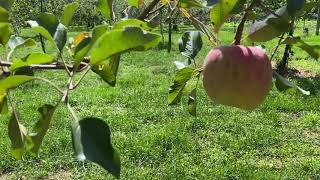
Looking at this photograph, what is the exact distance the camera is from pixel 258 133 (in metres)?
3.33

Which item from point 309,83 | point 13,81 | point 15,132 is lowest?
point 309,83

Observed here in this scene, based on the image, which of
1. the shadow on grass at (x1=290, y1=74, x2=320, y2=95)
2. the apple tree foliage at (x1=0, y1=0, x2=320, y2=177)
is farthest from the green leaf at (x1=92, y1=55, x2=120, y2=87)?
the shadow on grass at (x1=290, y1=74, x2=320, y2=95)

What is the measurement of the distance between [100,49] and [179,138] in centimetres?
282

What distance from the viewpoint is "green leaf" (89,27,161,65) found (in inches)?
14.6

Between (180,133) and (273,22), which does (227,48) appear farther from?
(180,133)

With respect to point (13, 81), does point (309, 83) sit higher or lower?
lower

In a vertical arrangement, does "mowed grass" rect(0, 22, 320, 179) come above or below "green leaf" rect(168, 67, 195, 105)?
below

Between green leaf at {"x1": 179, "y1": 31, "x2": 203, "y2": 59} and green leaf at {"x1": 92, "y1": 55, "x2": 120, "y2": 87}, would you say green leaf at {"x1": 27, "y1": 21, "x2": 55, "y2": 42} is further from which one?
green leaf at {"x1": 179, "y1": 31, "x2": 203, "y2": 59}

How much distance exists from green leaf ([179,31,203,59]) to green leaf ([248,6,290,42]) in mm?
147

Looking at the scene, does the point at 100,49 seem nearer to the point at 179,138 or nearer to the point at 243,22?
the point at 243,22

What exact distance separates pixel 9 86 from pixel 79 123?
0.07 m

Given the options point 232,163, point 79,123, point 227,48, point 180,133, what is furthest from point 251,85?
point 180,133

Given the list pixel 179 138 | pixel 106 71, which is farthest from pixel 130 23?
pixel 179 138

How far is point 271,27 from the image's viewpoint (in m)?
0.50
